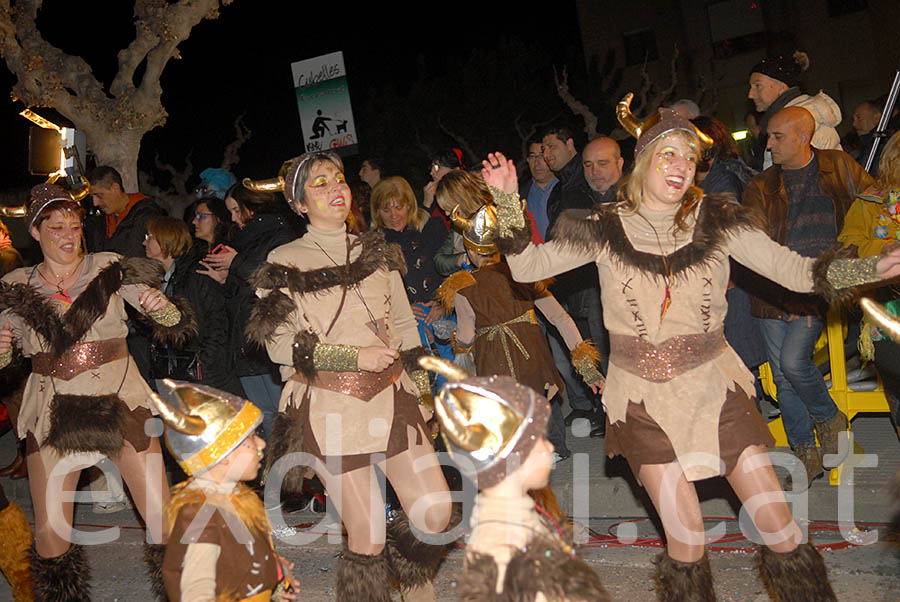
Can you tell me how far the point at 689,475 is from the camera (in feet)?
11.4

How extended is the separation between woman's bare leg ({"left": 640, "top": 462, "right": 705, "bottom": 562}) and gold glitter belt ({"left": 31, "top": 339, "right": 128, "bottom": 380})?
2.91 m

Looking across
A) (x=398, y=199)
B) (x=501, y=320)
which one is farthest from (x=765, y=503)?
(x=398, y=199)

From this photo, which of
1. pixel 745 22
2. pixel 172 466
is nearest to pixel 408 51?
pixel 745 22

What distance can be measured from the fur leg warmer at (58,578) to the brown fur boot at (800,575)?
3432 millimetres

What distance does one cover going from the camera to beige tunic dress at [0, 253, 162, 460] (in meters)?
4.51

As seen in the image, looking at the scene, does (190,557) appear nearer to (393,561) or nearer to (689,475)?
(393,561)

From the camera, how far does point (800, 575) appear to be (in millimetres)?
3354

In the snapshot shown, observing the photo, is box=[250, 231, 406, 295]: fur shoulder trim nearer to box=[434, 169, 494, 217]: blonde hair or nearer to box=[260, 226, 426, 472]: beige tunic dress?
box=[260, 226, 426, 472]: beige tunic dress

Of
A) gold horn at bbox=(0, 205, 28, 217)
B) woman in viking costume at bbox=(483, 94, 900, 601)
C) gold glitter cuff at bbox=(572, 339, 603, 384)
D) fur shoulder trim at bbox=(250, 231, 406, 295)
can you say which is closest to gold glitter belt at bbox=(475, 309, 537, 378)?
gold glitter cuff at bbox=(572, 339, 603, 384)

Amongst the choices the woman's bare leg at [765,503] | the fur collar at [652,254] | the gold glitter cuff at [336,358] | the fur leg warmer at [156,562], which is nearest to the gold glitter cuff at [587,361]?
the fur collar at [652,254]

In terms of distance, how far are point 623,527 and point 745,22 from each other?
92.6 feet

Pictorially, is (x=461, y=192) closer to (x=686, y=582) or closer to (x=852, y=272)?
(x=852, y=272)

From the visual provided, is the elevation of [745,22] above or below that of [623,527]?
above

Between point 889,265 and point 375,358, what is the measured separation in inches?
82.7
